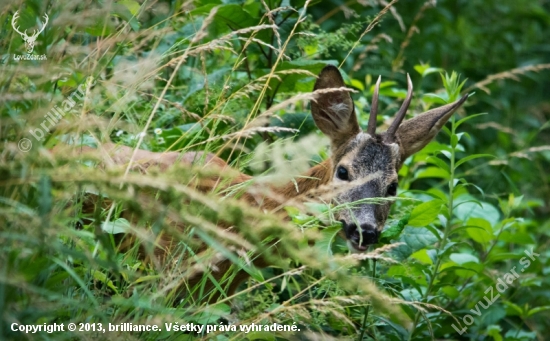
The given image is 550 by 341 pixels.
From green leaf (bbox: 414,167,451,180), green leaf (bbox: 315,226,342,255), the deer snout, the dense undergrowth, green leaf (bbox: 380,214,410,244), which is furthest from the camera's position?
green leaf (bbox: 414,167,451,180)

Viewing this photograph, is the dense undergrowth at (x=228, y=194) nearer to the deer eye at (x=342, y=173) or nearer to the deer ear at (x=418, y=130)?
the deer ear at (x=418, y=130)

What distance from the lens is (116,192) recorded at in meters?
1.91

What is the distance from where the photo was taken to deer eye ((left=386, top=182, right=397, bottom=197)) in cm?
410

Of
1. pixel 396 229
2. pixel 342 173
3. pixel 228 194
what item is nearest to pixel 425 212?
pixel 396 229

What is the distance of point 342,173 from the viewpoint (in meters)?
4.11

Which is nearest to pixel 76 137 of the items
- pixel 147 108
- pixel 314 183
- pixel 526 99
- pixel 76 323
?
pixel 76 323

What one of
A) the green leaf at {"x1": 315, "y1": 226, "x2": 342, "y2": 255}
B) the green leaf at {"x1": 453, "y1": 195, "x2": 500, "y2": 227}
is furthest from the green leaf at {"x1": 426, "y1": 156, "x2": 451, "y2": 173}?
the green leaf at {"x1": 315, "y1": 226, "x2": 342, "y2": 255}

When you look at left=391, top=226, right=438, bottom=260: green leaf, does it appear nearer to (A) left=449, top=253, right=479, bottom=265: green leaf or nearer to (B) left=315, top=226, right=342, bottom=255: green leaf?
(A) left=449, top=253, right=479, bottom=265: green leaf

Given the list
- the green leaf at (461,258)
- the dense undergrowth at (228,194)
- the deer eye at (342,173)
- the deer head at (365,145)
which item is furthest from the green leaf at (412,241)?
the deer eye at (342,173)

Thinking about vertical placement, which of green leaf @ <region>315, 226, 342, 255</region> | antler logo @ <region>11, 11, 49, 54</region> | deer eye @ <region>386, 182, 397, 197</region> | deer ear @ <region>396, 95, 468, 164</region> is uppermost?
antler logo @ <region>11, 11, 49, 54</region>

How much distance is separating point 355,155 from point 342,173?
0.40 ft

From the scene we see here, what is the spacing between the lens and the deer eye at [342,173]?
4.09 metres

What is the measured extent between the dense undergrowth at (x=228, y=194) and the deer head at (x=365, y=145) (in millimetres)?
101

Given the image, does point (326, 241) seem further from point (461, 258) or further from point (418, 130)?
point (418, 130)
